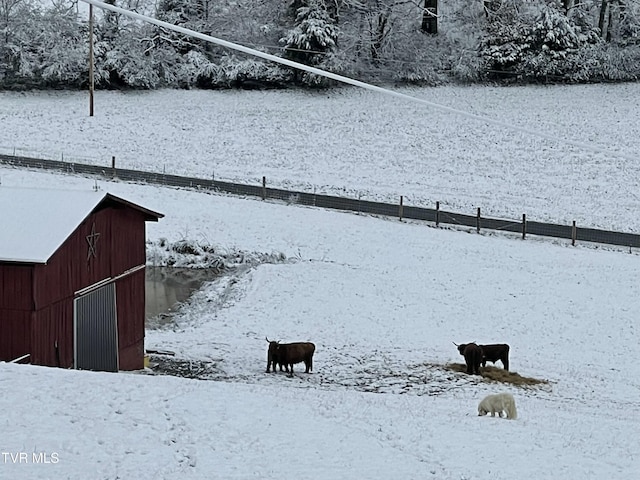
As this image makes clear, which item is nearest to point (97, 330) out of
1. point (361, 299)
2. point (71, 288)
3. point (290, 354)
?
point (71, 288)

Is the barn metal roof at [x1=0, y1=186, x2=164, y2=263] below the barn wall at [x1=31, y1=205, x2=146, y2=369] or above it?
above

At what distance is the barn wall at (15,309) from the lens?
1642 cm

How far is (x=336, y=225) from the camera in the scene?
1339 inches

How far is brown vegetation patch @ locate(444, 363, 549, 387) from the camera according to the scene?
19375 mm

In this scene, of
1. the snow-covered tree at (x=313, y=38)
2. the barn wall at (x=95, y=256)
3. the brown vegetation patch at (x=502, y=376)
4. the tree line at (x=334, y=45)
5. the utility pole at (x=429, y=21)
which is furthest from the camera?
the utility pole at (x=429, y=21)

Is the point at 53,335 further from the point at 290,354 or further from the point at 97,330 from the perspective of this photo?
the point at 290,354

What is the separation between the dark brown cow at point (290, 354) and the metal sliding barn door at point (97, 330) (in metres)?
3.27

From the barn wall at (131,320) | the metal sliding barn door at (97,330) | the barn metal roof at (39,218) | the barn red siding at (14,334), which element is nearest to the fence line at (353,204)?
the barn wall at (131,320)

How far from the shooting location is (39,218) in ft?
58.7

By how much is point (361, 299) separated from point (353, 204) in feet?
35.2

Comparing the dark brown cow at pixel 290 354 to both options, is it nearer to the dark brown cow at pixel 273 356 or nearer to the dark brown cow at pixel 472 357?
the dark brown cow at pixel 273 356

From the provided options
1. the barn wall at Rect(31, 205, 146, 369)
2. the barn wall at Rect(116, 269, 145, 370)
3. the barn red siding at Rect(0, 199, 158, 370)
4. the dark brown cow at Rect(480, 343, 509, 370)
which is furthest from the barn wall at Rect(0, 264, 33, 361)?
the dark brown cow at Rect(480, 343, 509, 370)

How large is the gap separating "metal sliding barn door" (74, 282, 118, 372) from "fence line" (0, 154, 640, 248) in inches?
705

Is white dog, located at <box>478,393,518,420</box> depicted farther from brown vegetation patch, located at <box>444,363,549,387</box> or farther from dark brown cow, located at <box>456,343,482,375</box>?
dark brown cow, located at <box>456,343,482,375</box>
